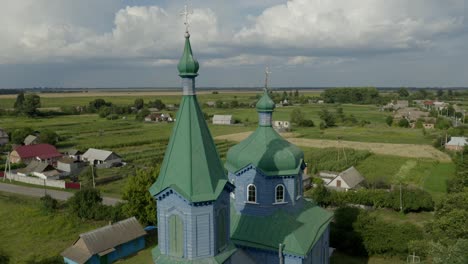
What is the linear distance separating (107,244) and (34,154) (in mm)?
38715

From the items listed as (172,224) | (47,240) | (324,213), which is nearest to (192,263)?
(172,224)

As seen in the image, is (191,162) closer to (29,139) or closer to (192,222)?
(192,222)

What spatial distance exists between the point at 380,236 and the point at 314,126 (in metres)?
76.9

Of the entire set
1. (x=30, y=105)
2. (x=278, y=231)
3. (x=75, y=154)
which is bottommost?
(x=75, y=154)

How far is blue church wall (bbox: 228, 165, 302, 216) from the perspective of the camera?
17.2m

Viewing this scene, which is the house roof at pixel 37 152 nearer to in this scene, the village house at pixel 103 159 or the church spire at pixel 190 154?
the village house at pixel 103 159

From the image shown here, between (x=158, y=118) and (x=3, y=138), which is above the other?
(x=158, y=118)

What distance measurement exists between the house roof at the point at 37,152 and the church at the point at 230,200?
4667cm

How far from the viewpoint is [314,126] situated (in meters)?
99.9

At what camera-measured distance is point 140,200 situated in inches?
1112

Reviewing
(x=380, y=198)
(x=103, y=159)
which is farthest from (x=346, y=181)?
(x=103, y=159)

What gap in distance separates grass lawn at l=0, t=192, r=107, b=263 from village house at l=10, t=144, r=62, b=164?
20011 mm

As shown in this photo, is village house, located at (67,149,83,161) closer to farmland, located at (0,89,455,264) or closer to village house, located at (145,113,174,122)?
farmland, located at (0,89,455,264)

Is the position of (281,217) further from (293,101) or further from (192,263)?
(293,101)
